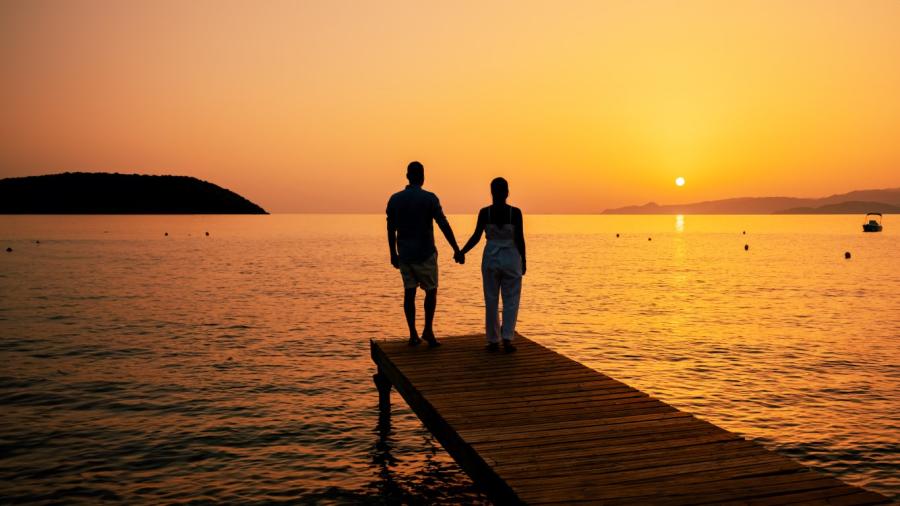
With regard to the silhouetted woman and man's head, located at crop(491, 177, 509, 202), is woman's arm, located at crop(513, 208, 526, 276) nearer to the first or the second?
the silhouetted woman

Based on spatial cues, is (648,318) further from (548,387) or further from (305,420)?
(548,387)

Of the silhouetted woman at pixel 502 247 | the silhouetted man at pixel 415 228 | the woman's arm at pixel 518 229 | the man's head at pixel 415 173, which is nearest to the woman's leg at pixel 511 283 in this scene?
the silhouetted woman at pixel 502 247

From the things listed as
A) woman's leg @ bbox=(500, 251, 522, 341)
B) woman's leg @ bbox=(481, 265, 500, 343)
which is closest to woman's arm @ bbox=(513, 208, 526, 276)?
woman's leg @ bbox=(500, 251, 522, 341)

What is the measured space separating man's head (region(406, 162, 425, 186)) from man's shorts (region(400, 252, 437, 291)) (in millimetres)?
1284

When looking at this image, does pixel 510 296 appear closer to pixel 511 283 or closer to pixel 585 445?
pixel 511 283

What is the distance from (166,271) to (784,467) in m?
55.0

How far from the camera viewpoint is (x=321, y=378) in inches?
711

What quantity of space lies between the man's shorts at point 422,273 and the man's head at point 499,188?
4.94 feet

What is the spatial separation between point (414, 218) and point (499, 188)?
1.48m

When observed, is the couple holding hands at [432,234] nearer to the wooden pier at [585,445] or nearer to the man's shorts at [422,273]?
the man's shorts at [422,273]

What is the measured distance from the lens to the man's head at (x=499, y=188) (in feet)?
34.5

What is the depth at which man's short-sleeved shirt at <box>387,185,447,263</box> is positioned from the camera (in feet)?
35.8

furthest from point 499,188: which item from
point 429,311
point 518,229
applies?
point 429,311

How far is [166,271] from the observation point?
54.7 meters
